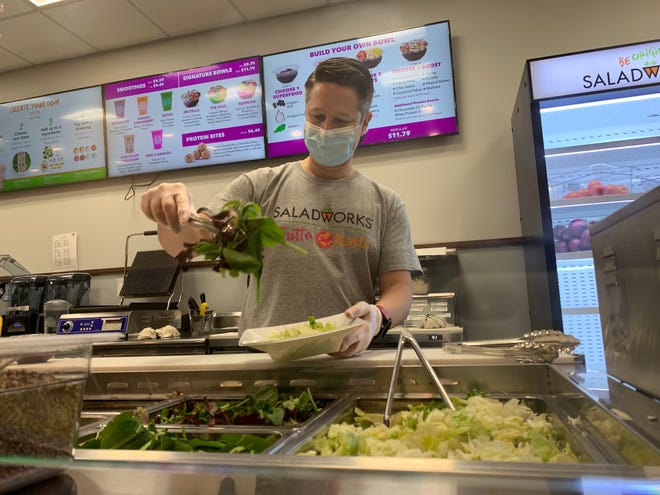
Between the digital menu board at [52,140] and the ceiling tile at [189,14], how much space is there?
86 cm

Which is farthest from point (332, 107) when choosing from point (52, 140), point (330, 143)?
point (52, 140)

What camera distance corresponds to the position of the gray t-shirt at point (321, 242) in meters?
1.73

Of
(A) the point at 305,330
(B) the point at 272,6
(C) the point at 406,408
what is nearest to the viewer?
(C) the point at 406,408

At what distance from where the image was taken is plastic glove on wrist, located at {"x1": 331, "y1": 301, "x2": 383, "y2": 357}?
4.27 feet

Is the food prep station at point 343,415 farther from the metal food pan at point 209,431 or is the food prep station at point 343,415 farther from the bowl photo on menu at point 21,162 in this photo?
the bowl photo on menu at point 21,162

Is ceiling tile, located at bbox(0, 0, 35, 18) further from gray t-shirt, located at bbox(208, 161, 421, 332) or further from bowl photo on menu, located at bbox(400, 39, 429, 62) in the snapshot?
gray t-shirt, located at bbox(208, 161, 421, 332)

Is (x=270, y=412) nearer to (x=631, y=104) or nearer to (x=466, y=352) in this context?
(x=466, y=352)

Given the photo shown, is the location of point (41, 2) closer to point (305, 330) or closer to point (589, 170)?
point (305, 330)

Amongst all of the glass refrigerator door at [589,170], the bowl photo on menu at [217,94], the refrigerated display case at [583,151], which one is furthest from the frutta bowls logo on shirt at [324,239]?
the bowl photo on menu at [217,94]

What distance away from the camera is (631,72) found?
2.80m

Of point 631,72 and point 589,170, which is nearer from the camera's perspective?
point 631,72

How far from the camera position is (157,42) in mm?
4223

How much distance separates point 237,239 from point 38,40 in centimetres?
432

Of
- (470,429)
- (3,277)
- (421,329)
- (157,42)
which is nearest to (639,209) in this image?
(470,429)
